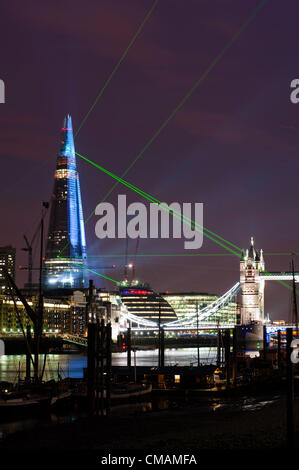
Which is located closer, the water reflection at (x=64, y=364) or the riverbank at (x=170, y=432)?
the riverbank at (x=170, y=432)

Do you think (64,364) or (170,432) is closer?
(170,432)

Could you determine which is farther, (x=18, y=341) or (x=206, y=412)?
(x=18, y=341)

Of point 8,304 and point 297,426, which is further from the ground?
point 8,304

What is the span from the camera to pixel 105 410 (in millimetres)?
41625

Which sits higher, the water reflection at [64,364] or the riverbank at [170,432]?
the water reflection at [64,364]

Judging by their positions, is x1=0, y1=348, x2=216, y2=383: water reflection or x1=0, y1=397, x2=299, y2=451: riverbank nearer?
x1=0, y1=397, x2=299, y2=451: riverbank

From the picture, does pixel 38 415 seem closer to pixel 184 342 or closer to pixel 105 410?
pixel 105 410

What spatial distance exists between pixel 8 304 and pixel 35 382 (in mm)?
139184

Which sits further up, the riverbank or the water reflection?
the water reflection

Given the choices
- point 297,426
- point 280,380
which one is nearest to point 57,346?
point 280,380

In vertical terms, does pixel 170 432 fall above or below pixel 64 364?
below

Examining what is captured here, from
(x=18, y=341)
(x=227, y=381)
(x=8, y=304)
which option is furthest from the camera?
(x=8, y=304)
